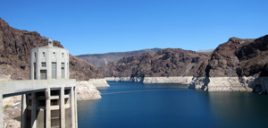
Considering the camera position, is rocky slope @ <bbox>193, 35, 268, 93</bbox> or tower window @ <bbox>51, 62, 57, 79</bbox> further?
rocky slope @ <bbox>193, 35, 268, 93</bbox>

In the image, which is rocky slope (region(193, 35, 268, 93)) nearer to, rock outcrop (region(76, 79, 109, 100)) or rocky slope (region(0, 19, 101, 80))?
rock outcrop (region(76, 79, 109, 100))

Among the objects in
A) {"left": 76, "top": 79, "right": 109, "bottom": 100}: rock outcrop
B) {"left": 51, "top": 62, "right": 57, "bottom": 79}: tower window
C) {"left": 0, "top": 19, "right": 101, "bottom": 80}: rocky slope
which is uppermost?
{"left": 0, "top": 19, "right": 101, "bottom": 80}: rocky slope

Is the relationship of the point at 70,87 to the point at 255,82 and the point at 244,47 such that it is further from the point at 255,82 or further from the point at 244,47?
the point at 244,47

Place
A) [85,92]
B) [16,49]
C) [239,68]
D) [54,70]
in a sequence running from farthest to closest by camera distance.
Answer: [239,68], [85,92], [16,49], [54,70]

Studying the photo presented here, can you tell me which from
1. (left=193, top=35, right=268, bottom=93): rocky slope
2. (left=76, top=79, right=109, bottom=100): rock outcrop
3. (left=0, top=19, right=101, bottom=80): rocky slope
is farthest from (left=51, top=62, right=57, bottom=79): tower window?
(left=193, top=35, right=268, bottom=93): rocky slope

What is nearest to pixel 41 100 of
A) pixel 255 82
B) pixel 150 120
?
pixel 150 120

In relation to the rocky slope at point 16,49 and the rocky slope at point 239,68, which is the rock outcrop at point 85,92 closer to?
the rocky slope at point 16,49

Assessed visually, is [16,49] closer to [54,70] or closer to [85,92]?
[85,92]

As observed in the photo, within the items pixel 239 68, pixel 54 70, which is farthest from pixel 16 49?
pixel 239 68
